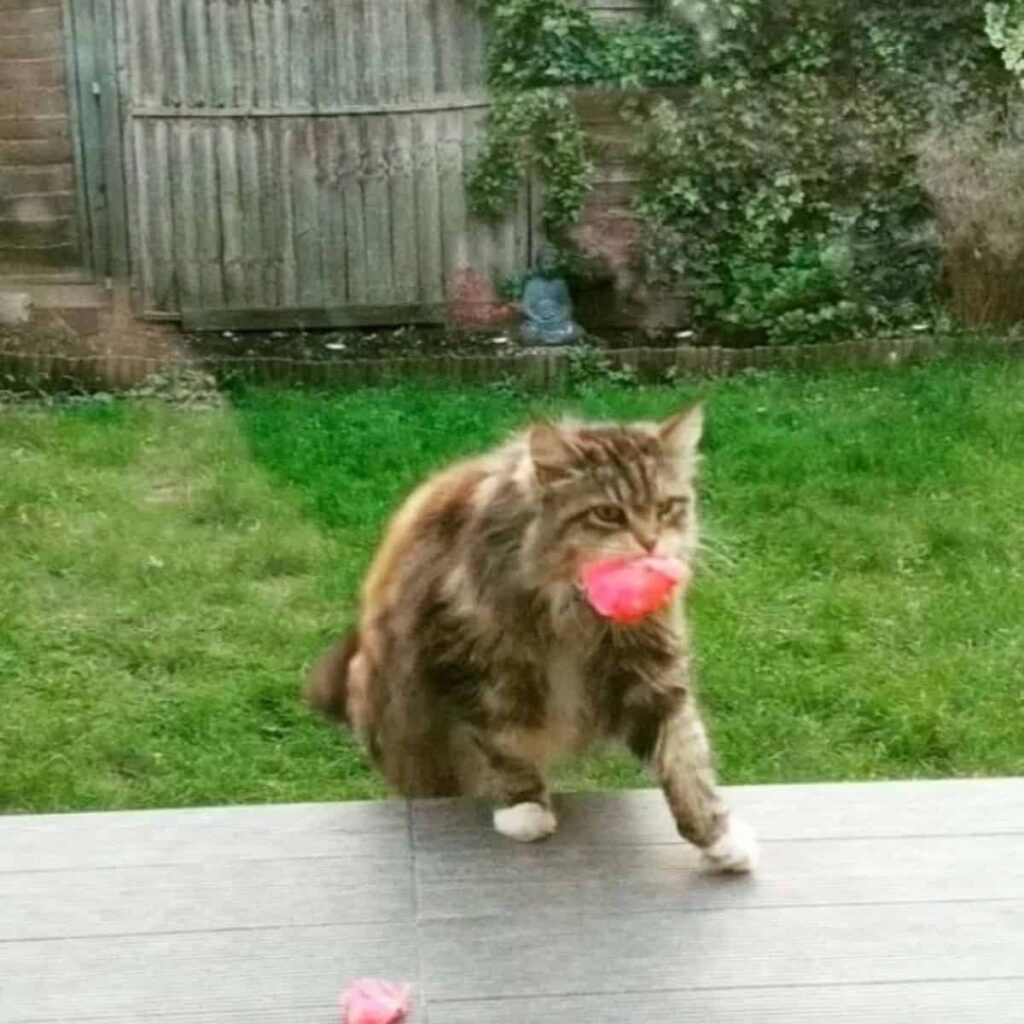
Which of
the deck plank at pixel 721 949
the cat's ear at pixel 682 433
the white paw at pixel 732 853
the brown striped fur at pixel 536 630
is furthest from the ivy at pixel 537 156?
the deck plank at pixel 721 949

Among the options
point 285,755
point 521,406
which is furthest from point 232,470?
point 285,755

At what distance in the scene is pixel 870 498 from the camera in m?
4.46

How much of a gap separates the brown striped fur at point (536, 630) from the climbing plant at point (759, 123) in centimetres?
400

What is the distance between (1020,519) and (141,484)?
2.08 m

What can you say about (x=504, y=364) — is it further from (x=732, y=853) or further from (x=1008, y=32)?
(x=732, y=853)

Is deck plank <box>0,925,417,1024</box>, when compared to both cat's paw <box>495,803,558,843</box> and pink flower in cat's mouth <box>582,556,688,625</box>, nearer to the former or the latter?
cat's paw <box>495,803,558,843</box>

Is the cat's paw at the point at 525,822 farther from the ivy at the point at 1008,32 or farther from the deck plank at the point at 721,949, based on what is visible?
the ivy at the point at 1008,32

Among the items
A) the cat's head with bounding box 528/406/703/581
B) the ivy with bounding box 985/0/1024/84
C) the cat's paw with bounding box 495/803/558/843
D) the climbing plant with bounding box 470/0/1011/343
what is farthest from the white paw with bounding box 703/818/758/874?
the ivy with bounding box 985/0/1024/84

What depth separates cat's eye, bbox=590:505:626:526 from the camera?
7.02 feet

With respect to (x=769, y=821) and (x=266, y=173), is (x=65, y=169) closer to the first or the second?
(x=266, y=173)

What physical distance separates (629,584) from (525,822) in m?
0.34

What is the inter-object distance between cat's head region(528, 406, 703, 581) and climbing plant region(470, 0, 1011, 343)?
4.15 meters

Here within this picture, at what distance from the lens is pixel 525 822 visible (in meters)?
2.24

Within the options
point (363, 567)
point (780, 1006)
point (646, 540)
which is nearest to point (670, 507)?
point (646, 540)
